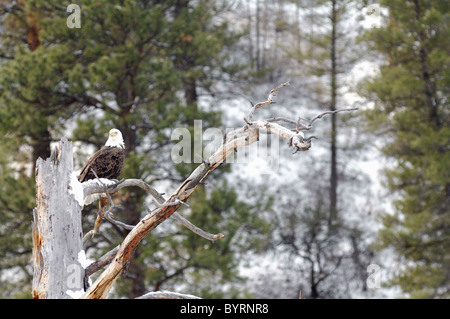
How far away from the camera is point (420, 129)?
12.2 metres

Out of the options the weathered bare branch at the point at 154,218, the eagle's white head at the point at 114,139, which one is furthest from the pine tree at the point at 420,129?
the weathered bare branch at the point at 154,218

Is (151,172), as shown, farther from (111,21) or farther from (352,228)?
(352,228)

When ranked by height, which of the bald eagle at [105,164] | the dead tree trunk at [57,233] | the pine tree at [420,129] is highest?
the dead tree trunk at [57,233]

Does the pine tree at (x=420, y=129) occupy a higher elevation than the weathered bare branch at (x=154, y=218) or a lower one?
lower

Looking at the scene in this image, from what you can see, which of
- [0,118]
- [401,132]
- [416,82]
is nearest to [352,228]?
[401,132]

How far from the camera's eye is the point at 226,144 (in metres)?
4.20

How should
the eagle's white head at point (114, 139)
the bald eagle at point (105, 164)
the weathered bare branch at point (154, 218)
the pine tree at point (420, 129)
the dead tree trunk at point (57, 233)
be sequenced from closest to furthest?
1. the dead tree trunk at point (57, 233)
2. the weathered bare branch at point (154, 218)
3. the bald eagle at point (105, 164)
4. the eagle's white head at point (114, 139)
5. the pine tree at point (420, 129)

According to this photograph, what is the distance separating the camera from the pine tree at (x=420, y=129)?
11586 mm

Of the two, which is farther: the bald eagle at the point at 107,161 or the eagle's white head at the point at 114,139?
the eagle's white head at the point at 114,139

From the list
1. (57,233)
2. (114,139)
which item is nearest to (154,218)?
(57,233)

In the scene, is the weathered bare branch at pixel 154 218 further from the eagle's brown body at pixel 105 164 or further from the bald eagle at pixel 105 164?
the eagle's brown body at pixel 105 164

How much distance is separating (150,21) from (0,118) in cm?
309
